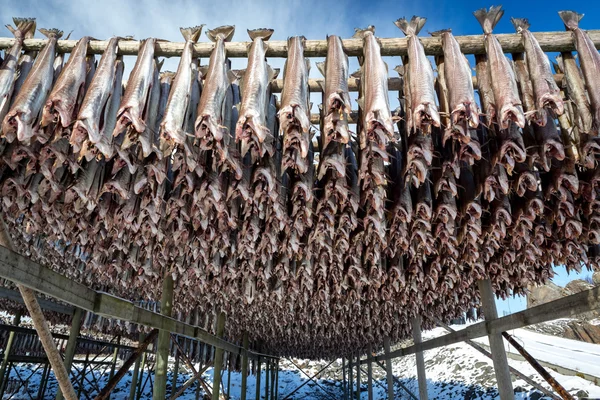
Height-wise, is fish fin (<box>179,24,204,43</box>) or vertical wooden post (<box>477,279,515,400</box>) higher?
fish fin (<box>179,24,204,43</box>)

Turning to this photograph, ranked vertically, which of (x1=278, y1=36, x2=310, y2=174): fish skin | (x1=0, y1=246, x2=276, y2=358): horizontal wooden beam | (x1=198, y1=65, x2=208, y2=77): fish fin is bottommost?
(x1=0, y1=246, x2=276, y2=358): horizontal wooden beam

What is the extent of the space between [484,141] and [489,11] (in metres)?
0.97

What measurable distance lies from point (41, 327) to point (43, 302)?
8.22 m

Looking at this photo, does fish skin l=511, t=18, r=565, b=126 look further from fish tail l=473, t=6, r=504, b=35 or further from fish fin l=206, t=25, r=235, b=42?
fish fin l=206, t=25, r=235, b=42

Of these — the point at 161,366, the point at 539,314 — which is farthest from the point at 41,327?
the point at 539,314

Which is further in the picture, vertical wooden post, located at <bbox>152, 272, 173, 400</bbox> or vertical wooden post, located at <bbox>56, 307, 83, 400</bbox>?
vertical wooden post, located at <bbox>56, 307, 83, 400</bbox>

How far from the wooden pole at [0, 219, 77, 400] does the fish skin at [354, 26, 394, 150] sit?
9.15 feet

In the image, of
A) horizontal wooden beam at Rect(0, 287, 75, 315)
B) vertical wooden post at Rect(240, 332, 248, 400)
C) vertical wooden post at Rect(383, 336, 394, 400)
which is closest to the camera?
horizontal wooden beam at Rect(0, 287, 75, 315)

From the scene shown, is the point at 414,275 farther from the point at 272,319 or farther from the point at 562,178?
the point at 272,319

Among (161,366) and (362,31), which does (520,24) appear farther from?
(161,366)

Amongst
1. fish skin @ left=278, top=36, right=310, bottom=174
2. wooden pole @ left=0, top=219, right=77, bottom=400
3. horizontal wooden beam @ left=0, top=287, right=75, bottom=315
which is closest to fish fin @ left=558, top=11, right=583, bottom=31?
fish skin @ left=278, top=36, right=310, bottom=174

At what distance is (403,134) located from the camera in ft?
10.3

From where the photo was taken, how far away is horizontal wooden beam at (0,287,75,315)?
26.7 feet

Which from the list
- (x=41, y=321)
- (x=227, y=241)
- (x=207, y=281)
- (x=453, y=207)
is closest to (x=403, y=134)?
(x=453, y=207)
